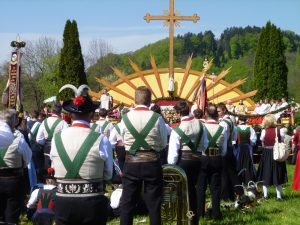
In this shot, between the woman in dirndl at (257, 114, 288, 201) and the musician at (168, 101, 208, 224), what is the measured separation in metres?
3.29

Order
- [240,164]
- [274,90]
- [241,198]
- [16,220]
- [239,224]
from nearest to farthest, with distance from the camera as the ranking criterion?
[16,220], [239,224], [241,198], [240,164], [274,90]

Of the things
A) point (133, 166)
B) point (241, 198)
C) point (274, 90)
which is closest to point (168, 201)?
point (133, 166)

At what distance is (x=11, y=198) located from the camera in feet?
21.1

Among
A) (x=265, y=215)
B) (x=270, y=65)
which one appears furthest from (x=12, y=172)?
(x=270, y=65)

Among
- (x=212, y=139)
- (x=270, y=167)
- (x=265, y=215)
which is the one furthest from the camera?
(x=270, y=167)

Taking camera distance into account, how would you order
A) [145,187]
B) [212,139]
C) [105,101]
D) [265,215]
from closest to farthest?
[145,187] → [212,139] → [265,215] → [105,101]

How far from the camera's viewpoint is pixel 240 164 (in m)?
12.0

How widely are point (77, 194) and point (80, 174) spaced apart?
0.57 ft

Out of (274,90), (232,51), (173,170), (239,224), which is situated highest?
(232,51)

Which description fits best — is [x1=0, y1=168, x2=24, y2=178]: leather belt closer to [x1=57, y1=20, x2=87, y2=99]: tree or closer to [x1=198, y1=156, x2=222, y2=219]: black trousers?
[x1=198, y1=156, x2=222, y2=219]: black trousers

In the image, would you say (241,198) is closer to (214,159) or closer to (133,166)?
(214,159)

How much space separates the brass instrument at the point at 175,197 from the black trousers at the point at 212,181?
1070 mm

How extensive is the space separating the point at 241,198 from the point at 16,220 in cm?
435

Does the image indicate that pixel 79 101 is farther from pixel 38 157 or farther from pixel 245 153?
pixel 245 153
